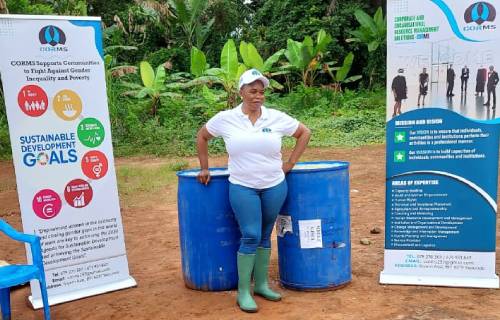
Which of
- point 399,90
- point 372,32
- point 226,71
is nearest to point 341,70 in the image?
point 372,32

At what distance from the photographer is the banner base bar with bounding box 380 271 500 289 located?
440 cm

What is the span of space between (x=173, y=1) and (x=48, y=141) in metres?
14.2

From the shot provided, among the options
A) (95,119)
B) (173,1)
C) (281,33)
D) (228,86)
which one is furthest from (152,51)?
(95,119)

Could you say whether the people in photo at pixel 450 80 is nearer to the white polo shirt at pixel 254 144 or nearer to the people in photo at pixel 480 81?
the people in photo at pixel 480 81

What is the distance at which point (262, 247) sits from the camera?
4234 mm

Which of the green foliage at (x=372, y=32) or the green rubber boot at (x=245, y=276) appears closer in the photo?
the green rubber boot at (x=245, y=276)

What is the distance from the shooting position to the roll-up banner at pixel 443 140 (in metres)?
4.27

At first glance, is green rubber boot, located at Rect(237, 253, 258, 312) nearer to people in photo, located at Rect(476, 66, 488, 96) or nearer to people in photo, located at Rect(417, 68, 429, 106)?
people in photo, located at Rect(417, 68, 429, 106)

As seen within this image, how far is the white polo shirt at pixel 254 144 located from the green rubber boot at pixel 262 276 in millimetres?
594

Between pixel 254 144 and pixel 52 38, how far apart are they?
6.11 ft

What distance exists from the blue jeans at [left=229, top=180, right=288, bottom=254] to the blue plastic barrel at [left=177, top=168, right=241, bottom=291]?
0.96 ft

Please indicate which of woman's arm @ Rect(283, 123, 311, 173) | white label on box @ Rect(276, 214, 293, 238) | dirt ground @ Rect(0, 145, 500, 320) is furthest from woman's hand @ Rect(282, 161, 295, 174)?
dirt ground @ Rect(0, 145, 500, 320)

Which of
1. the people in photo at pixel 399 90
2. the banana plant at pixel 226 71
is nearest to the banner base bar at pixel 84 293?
the people in photo at pixel 399 90

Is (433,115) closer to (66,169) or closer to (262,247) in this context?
(262,247)
